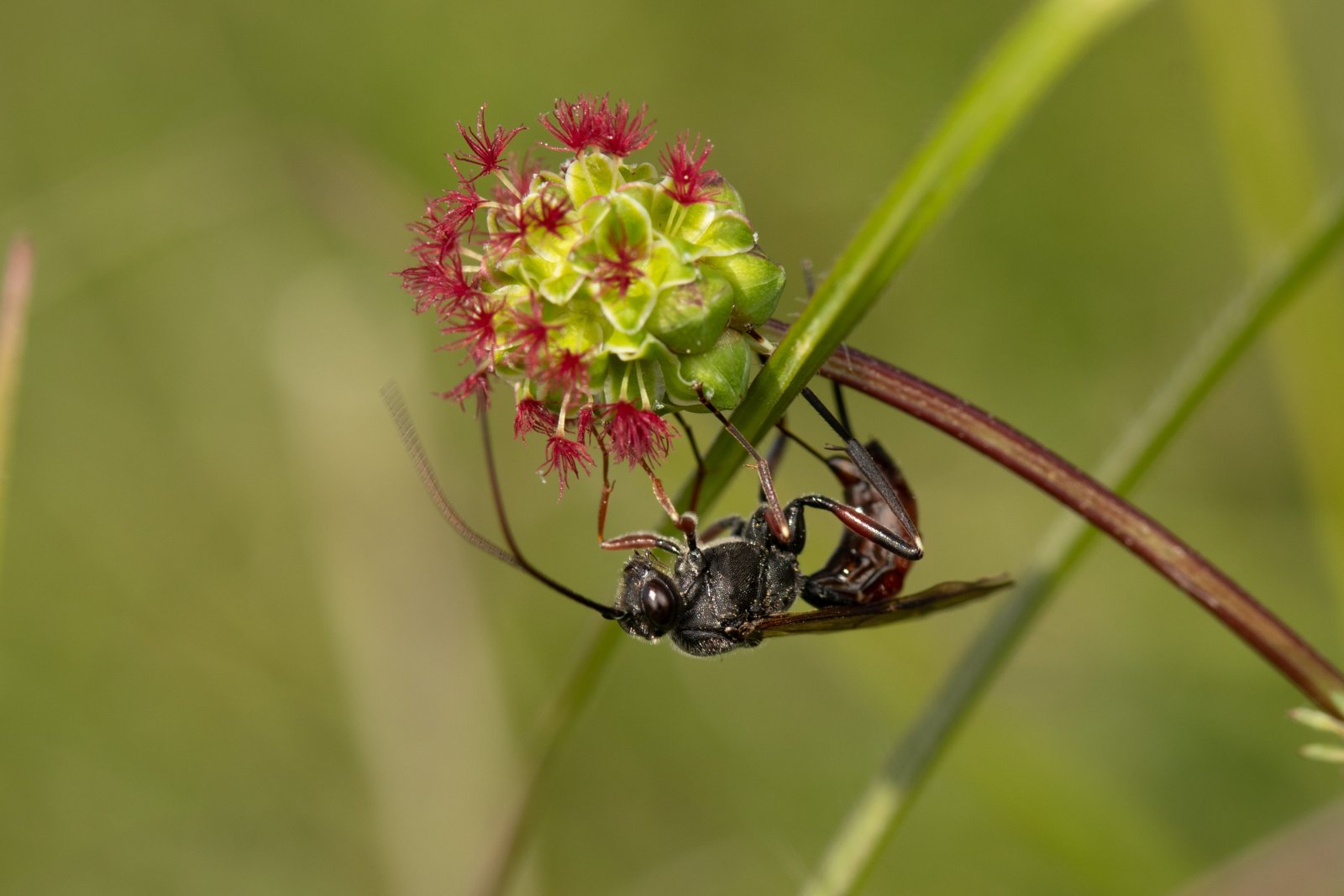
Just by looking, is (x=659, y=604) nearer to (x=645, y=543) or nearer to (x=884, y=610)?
(x=645, y=543)

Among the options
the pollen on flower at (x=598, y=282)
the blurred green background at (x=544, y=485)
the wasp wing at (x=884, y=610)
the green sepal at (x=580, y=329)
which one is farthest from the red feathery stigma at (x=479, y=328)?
the blurred green background at (x=544, y=485)

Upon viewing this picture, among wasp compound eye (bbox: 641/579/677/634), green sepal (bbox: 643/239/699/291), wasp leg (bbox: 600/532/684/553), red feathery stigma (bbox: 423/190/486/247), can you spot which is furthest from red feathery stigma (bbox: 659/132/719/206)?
wasp compound eye (bbox: 641/579/677/634)

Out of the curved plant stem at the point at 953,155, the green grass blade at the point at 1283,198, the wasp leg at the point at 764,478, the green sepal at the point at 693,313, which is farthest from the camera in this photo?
the green grass blade at the point at 1283,198

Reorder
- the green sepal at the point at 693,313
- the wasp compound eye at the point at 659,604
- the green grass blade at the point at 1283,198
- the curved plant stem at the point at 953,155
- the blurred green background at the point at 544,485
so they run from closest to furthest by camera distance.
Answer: the curved plant stem at the point at 953,155 → the green sepal at the point at 693,313 → the wasp compound eye at the point at 659,604 → the green grass blade at the point at 1283,198 → the blurred green background at the point at 544,485

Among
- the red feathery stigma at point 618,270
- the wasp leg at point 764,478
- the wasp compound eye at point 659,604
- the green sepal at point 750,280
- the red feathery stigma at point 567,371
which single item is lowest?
the wasp compound eye at point 659,604

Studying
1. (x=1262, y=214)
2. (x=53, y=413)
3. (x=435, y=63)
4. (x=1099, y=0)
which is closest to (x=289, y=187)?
(x=435, y=63)

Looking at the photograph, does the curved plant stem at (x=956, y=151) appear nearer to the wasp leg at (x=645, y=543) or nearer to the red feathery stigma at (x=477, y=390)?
the red feathery stigma at (x=477, y=390)

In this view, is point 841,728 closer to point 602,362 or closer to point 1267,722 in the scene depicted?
point 1267,722
